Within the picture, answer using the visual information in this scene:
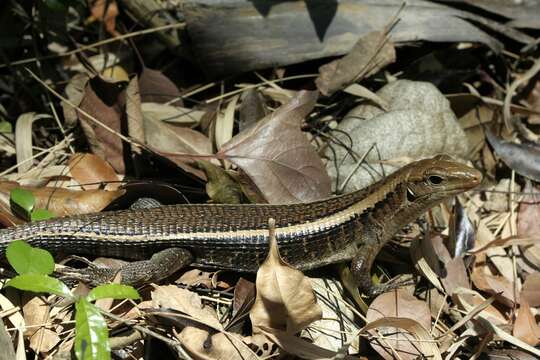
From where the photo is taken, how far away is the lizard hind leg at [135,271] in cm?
358

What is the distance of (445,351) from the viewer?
3.70 m

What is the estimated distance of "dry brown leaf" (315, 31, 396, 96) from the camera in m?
4.73

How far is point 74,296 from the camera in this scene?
321 centimetres

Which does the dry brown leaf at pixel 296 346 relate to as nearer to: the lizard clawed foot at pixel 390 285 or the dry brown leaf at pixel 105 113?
the lizard clawed foot at pixel 390 285

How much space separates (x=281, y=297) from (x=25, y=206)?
1.65 m

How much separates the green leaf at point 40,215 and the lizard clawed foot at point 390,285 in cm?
197

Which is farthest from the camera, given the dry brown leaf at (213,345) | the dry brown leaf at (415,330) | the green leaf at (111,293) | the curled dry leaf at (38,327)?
the dry brown leaf at (415,330)

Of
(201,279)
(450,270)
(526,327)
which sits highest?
(201,279)

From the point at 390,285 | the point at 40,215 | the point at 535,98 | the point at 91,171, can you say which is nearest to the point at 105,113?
the point at 91,171

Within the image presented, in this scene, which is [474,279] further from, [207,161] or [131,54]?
[131,54]

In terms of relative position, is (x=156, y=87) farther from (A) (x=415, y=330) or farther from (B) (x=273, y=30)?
(A) (x=415, y=330)

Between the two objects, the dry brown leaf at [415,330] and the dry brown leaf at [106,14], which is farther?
the dry brown leaf at [106,14]

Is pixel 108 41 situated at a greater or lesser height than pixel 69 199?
greater

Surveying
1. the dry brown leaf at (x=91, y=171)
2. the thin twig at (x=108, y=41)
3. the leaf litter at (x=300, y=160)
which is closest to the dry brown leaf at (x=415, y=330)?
the leaf litter at (x=300, y=160)
